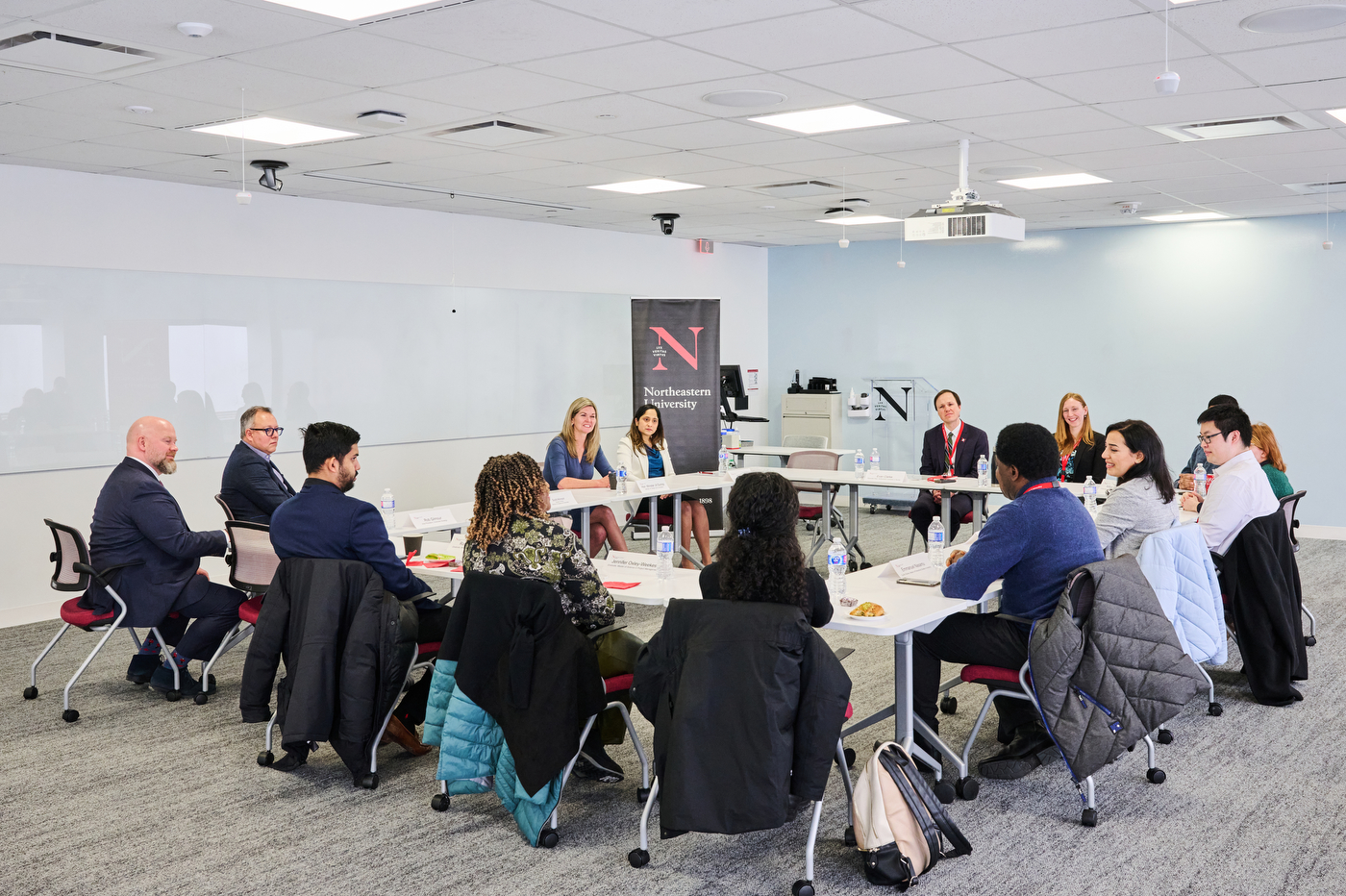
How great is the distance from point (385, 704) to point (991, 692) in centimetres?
220

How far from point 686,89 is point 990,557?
2.43 meters

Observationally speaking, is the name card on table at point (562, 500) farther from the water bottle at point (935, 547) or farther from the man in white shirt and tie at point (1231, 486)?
the man in white shirt and tie at point (1231, 486)

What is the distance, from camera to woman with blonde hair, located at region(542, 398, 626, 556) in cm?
705

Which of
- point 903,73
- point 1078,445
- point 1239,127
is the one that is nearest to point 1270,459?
point 1078,445

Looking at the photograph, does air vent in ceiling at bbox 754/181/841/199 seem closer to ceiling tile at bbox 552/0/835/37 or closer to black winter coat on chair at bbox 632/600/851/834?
ceiling tile at bbox 552/0/835/37

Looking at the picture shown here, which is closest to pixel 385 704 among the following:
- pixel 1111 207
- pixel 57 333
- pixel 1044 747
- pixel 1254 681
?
pixel 1044 747

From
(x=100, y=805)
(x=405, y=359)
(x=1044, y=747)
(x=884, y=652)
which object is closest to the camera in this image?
(x=100, y=805)

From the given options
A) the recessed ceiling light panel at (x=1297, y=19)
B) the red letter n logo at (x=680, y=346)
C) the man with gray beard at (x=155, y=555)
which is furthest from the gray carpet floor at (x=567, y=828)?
the red letter n logo at (x=680, y=346)

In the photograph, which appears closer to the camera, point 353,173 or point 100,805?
point 100,805

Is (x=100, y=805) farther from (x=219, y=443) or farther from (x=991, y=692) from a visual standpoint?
(x=219, y=443)

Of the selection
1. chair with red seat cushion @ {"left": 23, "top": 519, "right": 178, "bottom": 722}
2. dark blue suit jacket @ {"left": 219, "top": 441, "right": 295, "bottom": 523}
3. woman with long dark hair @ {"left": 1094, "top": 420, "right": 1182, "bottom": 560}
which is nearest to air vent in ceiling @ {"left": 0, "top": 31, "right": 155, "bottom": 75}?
dark blue suit jacket @ {"left": 219, "top": 441, "right": 295, "bottom": 523}

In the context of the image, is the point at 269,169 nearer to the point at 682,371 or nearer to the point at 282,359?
the point at 282,359

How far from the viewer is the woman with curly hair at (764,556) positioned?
316 cm

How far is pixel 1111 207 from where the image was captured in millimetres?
9062
